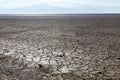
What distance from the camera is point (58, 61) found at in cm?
550

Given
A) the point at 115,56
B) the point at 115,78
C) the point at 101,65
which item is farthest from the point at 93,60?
the point at 115,78

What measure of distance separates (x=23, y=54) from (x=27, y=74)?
2.14 meters

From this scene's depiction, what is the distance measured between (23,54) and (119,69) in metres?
3.62

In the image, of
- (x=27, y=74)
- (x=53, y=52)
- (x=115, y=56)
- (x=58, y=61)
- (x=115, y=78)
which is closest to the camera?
(x=115, y=78)

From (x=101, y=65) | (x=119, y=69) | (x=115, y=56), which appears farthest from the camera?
(x=115, y=56)

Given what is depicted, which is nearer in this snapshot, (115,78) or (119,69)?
(115,78)

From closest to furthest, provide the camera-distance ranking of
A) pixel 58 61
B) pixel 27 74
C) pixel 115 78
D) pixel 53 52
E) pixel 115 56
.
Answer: pixel 115 78
pixel 27 74
pixel 58 61
pixel 115 56
pixel 53 52

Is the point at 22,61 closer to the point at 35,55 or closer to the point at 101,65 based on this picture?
the point at 35,55

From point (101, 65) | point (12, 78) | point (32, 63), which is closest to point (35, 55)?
point (32, 63)

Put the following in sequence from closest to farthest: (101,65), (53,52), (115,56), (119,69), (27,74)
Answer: (27,74) < (119,69) < (101,65) < (115,56) < (53,52)

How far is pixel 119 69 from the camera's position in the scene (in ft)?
15.6

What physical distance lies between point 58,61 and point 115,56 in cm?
221

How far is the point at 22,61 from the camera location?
18.1 feet

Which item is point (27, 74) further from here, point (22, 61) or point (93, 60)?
point (93, 60)
